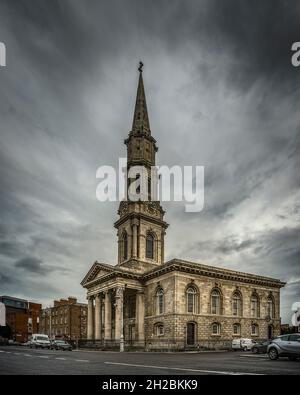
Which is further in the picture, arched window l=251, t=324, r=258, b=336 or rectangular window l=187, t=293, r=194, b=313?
arched window l=251, t=324, r=258, b=336

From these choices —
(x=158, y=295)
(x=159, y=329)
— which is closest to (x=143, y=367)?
(x=159, y=329)

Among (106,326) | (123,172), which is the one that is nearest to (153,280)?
(106,326)

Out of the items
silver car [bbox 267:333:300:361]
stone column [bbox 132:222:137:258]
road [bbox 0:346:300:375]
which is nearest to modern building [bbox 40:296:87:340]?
stone column [bbox 132:222:137:258]

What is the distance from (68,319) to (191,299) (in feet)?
159

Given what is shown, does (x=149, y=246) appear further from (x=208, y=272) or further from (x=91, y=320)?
(x=91, y=320)

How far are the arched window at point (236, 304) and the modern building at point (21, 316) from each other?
7215 centimetres

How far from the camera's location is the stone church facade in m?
43.4

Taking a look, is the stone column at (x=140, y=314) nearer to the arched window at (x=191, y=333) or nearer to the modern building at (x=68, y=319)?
the arched window at (x=191, y=333)

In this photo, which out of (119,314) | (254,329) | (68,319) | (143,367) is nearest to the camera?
(143,367)

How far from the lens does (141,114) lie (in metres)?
59.8

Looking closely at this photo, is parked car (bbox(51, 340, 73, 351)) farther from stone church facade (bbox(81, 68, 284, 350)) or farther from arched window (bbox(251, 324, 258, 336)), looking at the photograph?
arched window (bbox(251, 324, 258, 336))

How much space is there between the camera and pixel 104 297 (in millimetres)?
51750

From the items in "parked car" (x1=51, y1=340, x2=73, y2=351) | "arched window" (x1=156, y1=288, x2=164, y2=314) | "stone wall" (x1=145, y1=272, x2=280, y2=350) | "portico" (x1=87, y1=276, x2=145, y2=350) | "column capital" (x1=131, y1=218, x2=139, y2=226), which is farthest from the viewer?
"column capital" (x1=131, y1=218, x2=139, y2=226)
